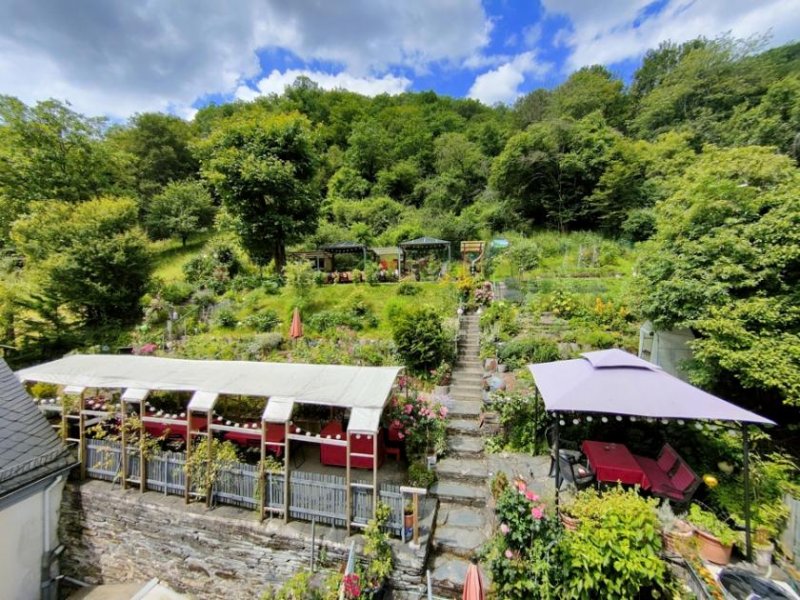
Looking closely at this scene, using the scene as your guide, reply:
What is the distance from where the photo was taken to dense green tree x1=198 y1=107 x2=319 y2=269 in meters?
16.5

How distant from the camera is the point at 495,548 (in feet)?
14.8

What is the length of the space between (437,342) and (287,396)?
4.93 m

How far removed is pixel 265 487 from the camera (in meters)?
5.57

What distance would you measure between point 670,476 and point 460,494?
3.59 meters

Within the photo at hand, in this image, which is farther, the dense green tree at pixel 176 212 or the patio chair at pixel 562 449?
the dense green tree at pixel 176 212

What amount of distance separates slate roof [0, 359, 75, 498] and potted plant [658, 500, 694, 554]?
928 cm

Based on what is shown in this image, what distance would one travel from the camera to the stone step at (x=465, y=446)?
6824 mm

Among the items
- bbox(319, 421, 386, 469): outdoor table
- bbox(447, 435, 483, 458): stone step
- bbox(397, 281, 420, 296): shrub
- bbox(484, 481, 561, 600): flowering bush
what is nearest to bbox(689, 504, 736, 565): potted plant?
bbox(484, 481, 561, 600): flowering bush

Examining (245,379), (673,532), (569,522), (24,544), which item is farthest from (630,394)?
(24,544)

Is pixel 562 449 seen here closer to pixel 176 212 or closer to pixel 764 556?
pixel 764 556

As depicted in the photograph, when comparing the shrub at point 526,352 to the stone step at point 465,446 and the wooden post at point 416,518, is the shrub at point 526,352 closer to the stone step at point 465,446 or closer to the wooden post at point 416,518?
the stone step at point 465,446

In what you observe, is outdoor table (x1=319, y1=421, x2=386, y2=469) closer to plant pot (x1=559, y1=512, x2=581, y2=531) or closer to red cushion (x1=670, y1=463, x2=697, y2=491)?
plant pot (x1=559, y1=512, x2=581, y2=531)

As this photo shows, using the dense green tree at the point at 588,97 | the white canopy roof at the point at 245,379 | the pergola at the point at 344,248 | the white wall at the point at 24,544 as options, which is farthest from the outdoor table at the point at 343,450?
the dense green tree at the point at 588,97

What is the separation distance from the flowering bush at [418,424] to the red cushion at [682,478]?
392 cm
